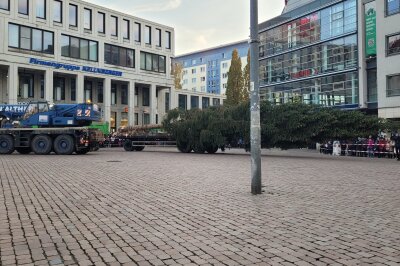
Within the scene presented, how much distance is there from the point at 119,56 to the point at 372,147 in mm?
37614

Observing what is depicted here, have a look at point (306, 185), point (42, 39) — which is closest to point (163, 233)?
point (306, 185)

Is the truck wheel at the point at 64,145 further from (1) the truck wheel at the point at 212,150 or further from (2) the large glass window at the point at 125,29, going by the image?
(2) the large glass window at the point at 125,29

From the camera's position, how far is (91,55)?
5284 cm

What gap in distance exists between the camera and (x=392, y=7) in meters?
33.6

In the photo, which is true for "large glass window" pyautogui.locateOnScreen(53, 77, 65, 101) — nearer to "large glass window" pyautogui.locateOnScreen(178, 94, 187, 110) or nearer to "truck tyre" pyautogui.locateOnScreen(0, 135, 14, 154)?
"truck tyre" pyautogui.locateOnScreen(0, 135, 14, 154)

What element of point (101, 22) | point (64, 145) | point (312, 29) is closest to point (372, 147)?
point (312, 29)

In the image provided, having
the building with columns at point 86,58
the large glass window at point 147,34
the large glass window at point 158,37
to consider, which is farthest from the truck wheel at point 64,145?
the large glass window at point 158,37

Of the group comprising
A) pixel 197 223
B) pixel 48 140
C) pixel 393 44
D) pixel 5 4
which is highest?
pixel 5 4

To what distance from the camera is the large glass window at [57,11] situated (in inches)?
1917

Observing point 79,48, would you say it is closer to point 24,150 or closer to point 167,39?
point 167,39

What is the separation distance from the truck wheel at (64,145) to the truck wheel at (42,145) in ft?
1.27

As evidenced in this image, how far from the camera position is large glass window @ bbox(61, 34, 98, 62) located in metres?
49.9

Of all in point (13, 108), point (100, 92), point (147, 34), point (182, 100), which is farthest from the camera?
point (182, 100)

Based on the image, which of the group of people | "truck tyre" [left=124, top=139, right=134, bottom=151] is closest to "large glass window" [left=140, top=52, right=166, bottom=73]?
"truck tyre" [left=124, top=139, right=134, bottom=151]
